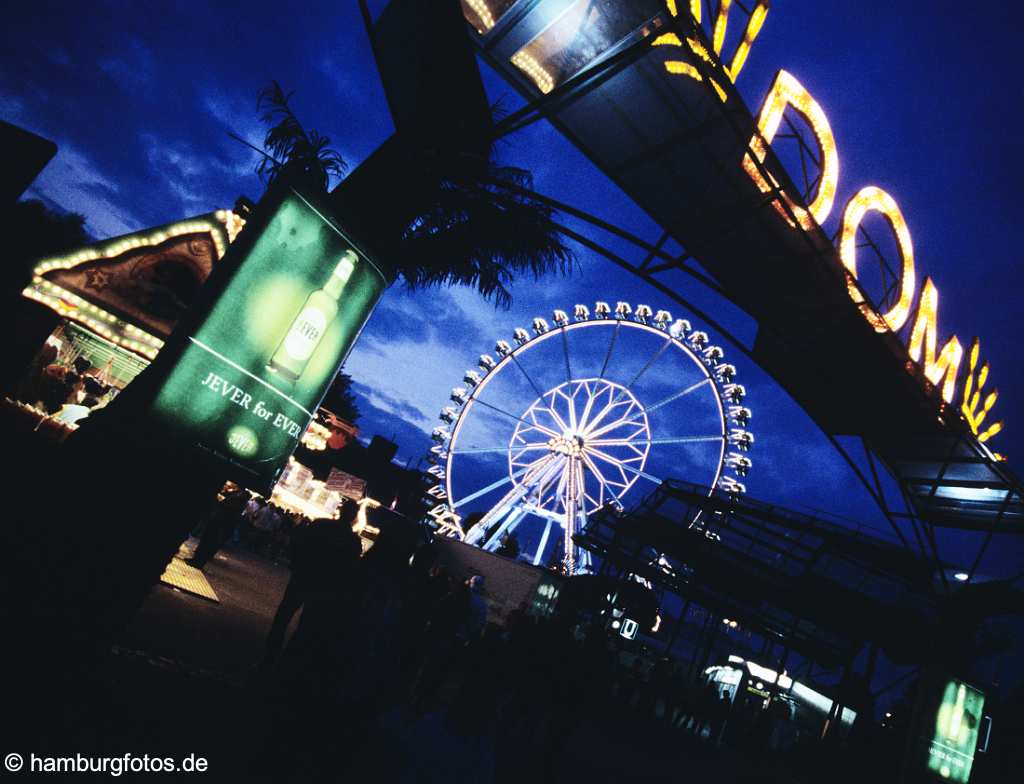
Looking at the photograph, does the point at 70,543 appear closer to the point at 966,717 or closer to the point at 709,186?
the point at 709,186

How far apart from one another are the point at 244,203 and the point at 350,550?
700 centimetres

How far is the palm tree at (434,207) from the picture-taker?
12.2 ft

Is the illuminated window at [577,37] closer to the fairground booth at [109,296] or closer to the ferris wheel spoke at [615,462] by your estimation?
the fairground booth at [109,296]

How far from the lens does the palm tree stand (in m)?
3.71

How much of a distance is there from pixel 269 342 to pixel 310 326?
299 mm

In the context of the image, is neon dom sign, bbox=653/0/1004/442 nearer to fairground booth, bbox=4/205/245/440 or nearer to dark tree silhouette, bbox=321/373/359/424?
fairground booth, bbox=4/205/245/440

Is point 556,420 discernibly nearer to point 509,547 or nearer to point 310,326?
point 509,547

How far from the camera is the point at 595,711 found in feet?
34.1

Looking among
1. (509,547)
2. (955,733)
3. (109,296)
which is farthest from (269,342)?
(509,547)

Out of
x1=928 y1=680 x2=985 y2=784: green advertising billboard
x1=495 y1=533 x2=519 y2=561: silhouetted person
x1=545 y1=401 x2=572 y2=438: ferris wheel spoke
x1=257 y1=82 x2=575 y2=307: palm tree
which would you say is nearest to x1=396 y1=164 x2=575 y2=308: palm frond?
x1=257 y1=82 x2=575 y2=307: palm tree

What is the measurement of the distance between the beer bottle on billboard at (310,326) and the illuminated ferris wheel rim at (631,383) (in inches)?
665

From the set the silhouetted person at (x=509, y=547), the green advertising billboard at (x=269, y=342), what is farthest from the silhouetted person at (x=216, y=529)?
the silhouetted person at (x=509, y=547)

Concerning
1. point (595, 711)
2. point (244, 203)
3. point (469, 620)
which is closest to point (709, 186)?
point (469, 620)

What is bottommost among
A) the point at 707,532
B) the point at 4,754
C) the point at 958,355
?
the point at 4,754
